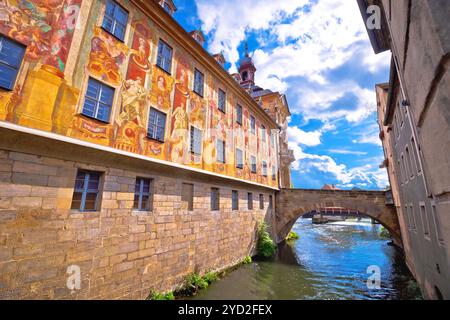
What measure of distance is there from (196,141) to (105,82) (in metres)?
4.44

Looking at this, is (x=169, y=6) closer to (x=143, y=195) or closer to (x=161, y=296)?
(x=143, y=195)

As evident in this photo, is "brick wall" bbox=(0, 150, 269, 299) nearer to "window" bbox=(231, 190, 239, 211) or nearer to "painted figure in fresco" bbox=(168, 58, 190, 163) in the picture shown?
"painted figure in fresco" bbox=(168, 58, 190, 163)

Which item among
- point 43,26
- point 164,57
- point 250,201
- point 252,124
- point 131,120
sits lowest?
point 250,201

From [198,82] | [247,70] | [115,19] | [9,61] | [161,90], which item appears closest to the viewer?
Result: [9,61]

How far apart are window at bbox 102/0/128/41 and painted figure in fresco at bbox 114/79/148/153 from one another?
166cm

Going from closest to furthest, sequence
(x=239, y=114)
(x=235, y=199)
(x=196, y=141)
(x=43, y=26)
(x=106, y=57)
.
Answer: (x=43, y=26)
(x=106, y=57)
(x=196, y=141)
(x=235, y=199)
(x=239, y=114)

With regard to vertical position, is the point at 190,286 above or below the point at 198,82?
below

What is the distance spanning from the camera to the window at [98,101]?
239 inches

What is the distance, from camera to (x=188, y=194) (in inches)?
368

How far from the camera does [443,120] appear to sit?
2.18 m

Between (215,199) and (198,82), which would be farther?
(215,199)

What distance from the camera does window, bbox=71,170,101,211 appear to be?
5645 millimetres

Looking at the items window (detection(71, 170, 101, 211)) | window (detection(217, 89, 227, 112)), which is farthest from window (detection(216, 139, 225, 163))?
window (detection(71, 170, 101, 211))

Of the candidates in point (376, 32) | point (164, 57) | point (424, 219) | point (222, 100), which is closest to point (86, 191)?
point (164, 57)
